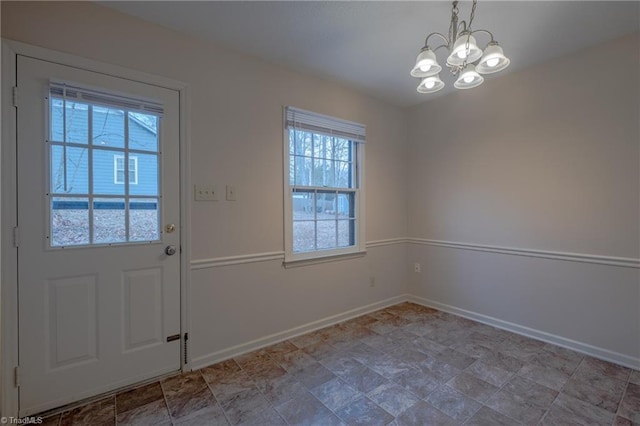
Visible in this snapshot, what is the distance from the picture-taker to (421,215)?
3578 mm

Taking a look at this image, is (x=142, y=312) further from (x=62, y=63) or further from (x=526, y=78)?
(x=526, y=78)

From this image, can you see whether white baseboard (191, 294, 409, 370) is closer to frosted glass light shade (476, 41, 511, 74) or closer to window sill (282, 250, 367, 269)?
window sill (282, 250, 367, 269)

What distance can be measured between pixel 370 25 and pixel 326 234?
6.01 feet

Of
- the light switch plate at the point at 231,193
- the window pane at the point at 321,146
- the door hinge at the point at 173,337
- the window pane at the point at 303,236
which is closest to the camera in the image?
the door hinge at the point at 173,337

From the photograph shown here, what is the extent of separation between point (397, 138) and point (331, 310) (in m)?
2.20

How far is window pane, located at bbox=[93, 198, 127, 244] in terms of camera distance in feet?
5.94

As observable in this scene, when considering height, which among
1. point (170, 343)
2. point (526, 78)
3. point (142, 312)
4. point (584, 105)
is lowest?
point (170, 343)

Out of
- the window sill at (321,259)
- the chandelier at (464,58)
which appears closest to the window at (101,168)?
the window sill at (321,259)

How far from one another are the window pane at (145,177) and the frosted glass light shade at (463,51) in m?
2.01

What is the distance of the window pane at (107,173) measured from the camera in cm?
180

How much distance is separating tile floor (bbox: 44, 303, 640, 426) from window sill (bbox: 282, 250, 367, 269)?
0.69 m

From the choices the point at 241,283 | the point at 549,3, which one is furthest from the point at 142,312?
the point at 549,3

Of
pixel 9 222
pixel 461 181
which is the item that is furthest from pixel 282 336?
pixel 461 181

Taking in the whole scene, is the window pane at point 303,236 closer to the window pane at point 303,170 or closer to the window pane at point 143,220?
the window pane at point 303,170
